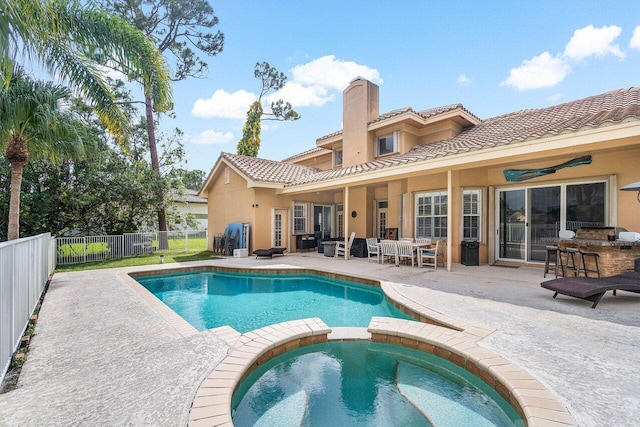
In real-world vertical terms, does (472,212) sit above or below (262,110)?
below

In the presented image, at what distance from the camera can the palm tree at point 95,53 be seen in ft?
21.1

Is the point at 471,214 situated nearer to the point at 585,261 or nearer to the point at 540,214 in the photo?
the point at 540,214

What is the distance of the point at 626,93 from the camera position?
10.8m

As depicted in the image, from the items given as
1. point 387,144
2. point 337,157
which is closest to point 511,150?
point 387,144

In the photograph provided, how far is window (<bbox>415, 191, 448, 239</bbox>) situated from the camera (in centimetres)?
1193

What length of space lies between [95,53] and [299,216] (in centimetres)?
1101

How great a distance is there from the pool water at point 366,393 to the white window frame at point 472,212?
840 cm

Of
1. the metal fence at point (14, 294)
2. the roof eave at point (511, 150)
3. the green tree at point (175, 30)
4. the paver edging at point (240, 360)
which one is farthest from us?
the green tree at point (175, 30)

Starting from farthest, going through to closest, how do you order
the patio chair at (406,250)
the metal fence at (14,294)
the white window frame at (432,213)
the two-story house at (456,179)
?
the white window frame at (432,213)
the patio chair at (406,250)
the two-story house at (456,179)
the metal fence at (14,294)

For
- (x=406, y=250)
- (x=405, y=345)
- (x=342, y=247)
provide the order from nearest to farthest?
(x=405, y=345), (x=406, y=250), (x=342, y=247)

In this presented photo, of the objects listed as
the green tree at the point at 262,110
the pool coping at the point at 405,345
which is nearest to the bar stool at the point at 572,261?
the pool coping at the point at 405,345

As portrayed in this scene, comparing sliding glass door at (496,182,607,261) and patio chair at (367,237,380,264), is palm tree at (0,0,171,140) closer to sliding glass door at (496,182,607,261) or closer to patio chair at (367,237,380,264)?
patio chair at (367,237,380,264)

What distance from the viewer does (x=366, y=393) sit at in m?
3.56

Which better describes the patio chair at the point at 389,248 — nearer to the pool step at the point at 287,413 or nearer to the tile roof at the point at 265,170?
the tile roof at the point at 265,170
